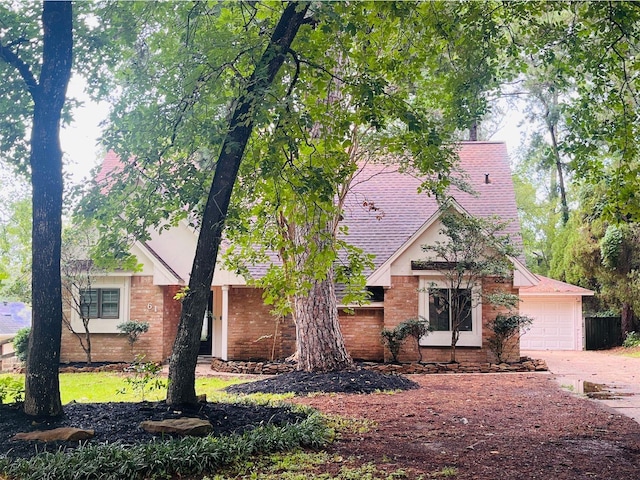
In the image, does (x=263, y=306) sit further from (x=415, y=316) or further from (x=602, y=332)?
(x=602, y=332)

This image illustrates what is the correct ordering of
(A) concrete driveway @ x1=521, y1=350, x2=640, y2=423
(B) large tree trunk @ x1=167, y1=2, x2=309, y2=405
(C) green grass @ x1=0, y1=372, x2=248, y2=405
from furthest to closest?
(C) green grass @ x1=0, y1=372, x2=248, y2=405 → (A) concrete driveway @ x1=521, y1=350, x2=640, y2=423 → (B) large tree trunk @ x1=167, y1=2, x2=309, y2=405

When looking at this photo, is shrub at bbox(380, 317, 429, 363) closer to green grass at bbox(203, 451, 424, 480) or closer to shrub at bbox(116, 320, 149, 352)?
shrub at bbox(116, 320, 149, 352)

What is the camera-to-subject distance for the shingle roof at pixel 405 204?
18.7 metres

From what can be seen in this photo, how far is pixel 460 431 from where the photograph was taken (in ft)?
26.0

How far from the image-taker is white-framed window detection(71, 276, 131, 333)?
17.7 metres

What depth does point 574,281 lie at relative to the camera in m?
27.3

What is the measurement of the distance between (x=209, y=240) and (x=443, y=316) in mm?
11113

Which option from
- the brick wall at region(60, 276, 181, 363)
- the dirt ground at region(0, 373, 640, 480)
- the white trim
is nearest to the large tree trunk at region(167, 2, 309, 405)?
the dirt ground at region(0, 373, 640, 480)

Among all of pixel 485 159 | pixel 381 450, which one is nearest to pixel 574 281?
pixel 485 159

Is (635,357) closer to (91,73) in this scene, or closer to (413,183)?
(413,183)

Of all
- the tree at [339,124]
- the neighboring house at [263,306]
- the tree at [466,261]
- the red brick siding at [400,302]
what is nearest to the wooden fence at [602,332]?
the neighboring house at [263,306]

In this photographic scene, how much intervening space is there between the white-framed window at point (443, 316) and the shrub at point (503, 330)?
0.41 m

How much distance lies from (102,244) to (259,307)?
392 inches

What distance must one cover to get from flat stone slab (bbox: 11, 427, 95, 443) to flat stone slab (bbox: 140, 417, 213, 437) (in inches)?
23.9
